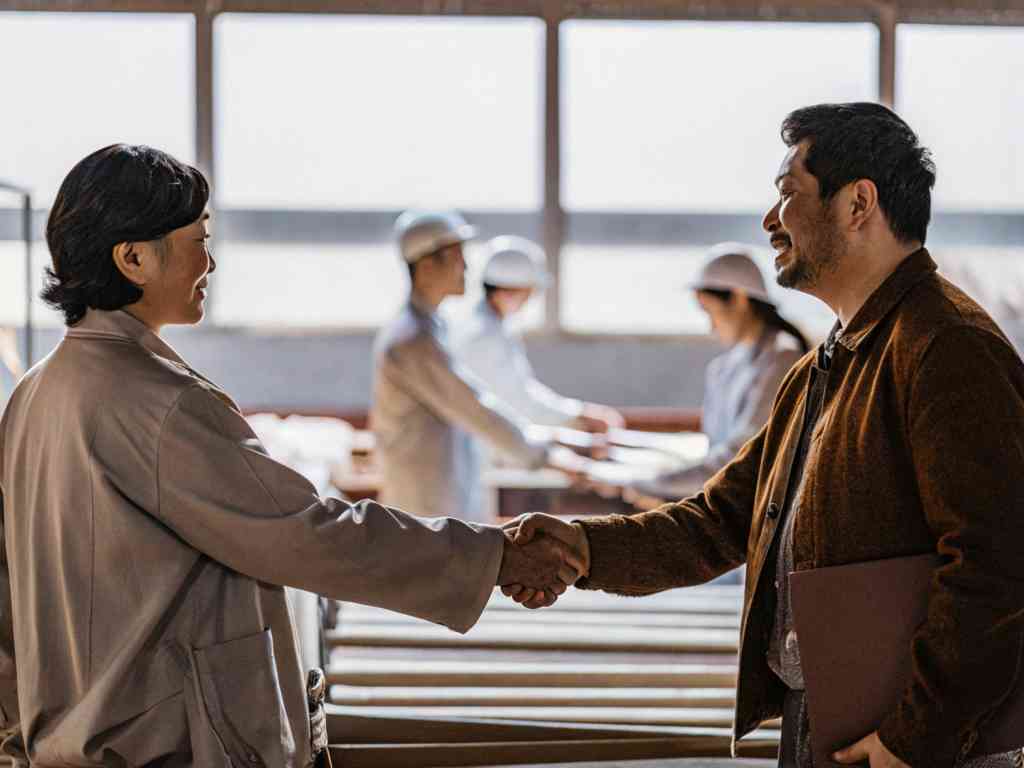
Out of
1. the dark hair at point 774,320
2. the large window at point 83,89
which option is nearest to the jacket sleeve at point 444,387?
the dark hair at point 774,320

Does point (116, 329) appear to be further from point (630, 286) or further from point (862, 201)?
point (630, 286)

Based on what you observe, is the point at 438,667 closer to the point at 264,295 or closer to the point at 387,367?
the point at 387,367

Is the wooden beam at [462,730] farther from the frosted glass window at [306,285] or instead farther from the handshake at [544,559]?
the frosted glass window at [306,285]

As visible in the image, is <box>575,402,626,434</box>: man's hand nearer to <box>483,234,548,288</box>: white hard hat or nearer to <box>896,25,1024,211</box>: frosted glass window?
<box>483,234,548,288</box>: white hard hat

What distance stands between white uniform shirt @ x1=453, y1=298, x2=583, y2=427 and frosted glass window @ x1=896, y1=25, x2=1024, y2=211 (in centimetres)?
368

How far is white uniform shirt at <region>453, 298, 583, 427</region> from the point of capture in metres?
6.24

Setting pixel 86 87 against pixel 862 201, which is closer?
pixel 862 201

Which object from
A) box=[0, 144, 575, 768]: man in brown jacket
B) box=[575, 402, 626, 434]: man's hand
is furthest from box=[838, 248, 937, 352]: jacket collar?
box=[575, 402, 626, 434]: man's hand

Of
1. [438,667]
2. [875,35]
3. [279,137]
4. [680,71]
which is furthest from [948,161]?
[438,667]

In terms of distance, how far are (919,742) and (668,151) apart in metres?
7.49

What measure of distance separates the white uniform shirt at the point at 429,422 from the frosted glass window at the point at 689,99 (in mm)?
4191

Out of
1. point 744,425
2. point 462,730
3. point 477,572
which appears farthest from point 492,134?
point 477,572

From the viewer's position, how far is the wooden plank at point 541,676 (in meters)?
3.20

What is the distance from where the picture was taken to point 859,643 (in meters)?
1.84
